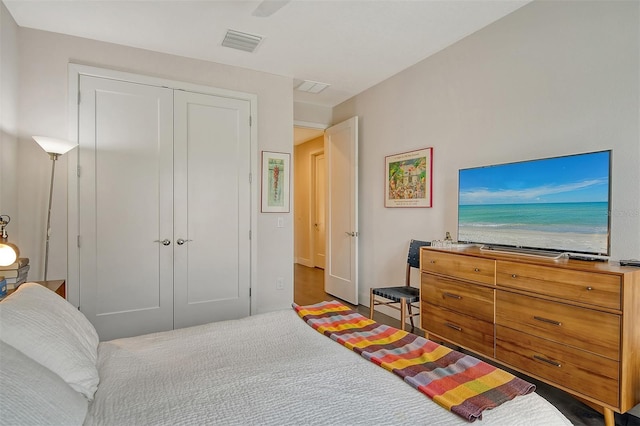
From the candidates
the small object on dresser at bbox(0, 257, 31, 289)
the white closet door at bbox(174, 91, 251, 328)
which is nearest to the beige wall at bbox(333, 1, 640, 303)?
the white closet door at bbox(174, 91, 251, 328)

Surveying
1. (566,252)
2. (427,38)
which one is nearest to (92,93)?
(427,38)

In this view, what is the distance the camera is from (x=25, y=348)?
1064mm

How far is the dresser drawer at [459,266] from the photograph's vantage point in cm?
239

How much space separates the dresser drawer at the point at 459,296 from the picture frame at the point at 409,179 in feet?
2.94

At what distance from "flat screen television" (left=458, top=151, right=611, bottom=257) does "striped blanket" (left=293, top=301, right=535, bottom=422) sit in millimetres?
1248

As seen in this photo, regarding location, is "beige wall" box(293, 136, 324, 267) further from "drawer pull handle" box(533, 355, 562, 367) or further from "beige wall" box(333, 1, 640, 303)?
"drawer pull handle" box(533, 355, 562, 367)

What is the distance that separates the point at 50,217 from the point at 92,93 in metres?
1.12

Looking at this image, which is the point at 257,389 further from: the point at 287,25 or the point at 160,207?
the point at 287,25

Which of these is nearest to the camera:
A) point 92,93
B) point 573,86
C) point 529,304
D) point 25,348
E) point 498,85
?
point 25,348

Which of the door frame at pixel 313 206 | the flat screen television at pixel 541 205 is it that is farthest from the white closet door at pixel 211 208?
the door frame at pixel 313 206

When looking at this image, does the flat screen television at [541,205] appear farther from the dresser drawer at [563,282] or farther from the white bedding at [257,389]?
the white bedding at [257,389]

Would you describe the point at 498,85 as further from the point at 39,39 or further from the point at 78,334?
the point at 39,39

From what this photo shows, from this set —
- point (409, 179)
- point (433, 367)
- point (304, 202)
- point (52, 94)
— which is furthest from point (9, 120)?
point (304, 202)

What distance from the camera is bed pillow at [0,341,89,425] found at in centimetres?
82
